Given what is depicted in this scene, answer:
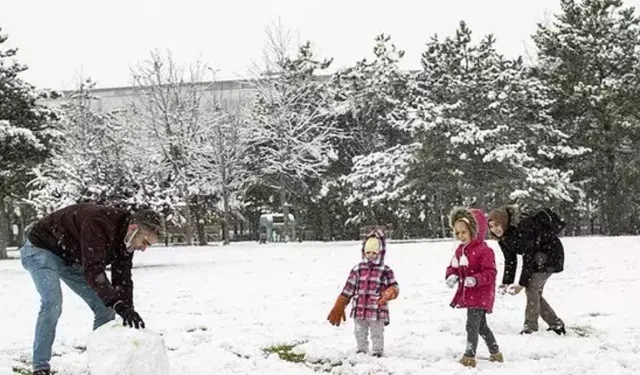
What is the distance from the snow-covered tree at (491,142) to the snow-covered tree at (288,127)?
5589 mm

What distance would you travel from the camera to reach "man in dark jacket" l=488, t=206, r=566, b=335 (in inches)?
318

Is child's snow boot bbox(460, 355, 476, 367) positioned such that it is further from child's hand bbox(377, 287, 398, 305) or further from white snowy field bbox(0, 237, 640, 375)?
child's hand bbox(377, 287, 398, 305)

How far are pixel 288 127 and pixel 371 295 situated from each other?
26591 mm

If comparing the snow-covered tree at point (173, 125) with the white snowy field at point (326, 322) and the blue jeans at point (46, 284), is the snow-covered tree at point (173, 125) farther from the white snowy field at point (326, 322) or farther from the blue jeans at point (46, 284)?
the blue jeans at point (46, 284)

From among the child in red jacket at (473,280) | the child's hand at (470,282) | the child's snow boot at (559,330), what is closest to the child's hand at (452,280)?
the child in red jacket at (473,280)

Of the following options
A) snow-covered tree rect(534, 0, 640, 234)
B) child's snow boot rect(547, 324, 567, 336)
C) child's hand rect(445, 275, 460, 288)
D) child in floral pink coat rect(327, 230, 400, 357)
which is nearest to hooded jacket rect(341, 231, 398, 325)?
child in floral pink coat rect(327, 230, 400, 357)

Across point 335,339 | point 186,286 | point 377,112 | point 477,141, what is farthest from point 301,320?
point 377,112

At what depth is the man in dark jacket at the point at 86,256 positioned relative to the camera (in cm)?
527

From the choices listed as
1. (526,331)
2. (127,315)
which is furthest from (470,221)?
(127,315)

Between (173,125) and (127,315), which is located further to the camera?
(173,125)

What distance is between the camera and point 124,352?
17.0 ft

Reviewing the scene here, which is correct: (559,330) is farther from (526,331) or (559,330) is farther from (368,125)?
(368,125)

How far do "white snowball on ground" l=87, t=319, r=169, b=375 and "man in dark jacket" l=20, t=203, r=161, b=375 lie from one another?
10 cm

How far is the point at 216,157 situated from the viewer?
34000 millimetres
